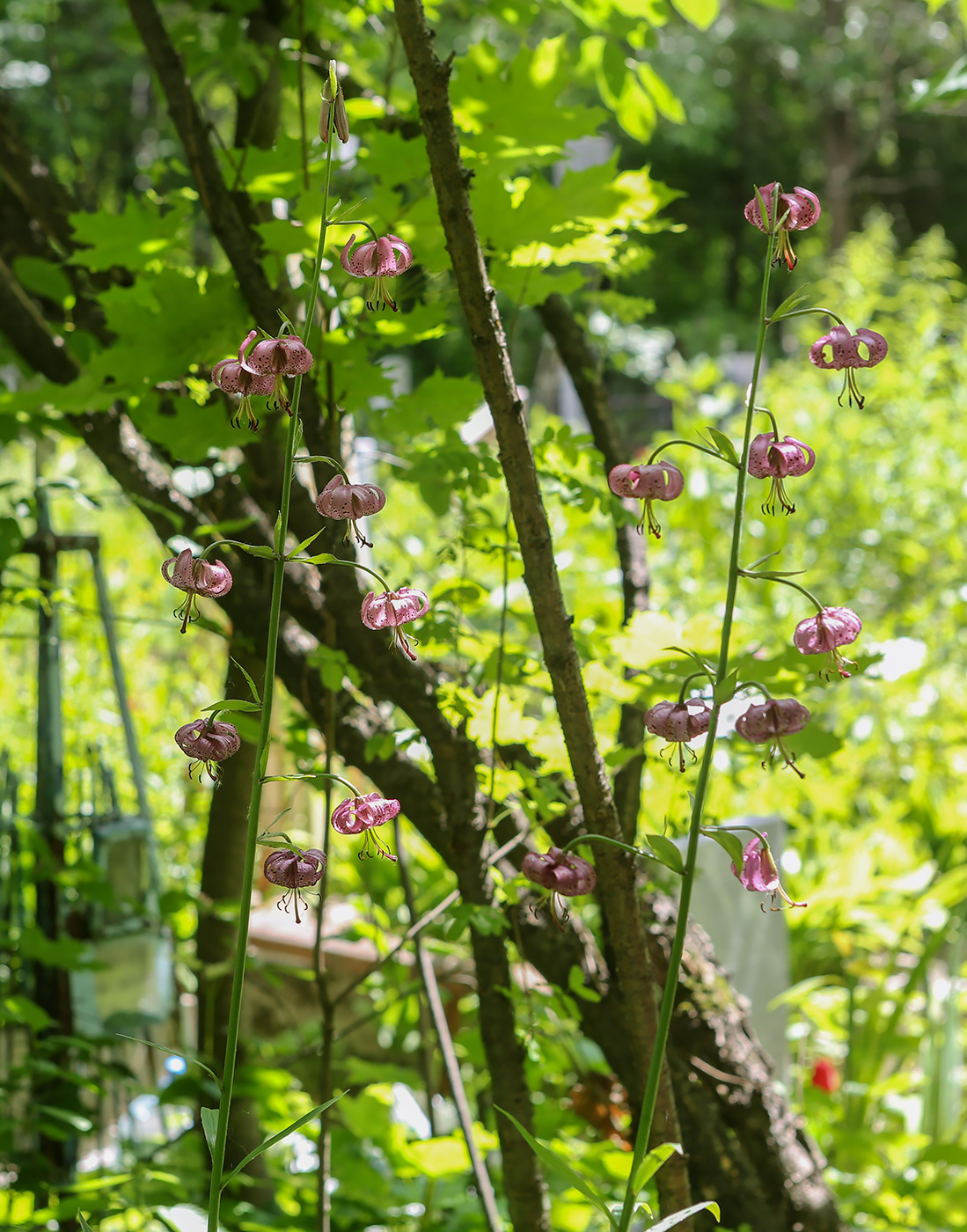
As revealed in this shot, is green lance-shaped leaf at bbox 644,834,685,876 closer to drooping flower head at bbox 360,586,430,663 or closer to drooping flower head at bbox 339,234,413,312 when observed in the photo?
drooping flower head at bbox 360,586,430,663

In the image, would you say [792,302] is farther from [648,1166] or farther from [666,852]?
[648,1166]

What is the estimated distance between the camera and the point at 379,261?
49 centimetres

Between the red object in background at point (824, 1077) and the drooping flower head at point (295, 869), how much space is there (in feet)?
5.16

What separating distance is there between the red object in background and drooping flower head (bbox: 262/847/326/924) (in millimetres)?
1573

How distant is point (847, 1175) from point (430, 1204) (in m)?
0.69

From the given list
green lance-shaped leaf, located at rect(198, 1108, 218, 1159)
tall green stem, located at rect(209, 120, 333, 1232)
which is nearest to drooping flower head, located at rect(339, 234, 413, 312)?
tall green stem, located at rect(209, 120, 333, 1232)

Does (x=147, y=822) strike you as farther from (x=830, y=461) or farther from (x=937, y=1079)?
(x=830, y=461)

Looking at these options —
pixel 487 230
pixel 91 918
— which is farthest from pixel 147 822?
pixel 487 230

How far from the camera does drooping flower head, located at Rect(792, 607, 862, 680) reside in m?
0.48

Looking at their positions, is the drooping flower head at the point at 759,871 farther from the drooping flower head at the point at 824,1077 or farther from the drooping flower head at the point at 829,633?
the drooping flower head at the point at 824,1077

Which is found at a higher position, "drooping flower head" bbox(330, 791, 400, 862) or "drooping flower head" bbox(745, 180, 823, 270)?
"drooping flower head" bbox(745, 180, 823, 270)

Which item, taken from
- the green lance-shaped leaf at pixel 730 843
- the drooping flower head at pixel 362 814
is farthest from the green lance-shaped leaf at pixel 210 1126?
the green lance-shaped leaf at pixel 730 843

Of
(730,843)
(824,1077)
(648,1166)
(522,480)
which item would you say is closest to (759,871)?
(730,843)

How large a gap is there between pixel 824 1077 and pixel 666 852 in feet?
5.03
